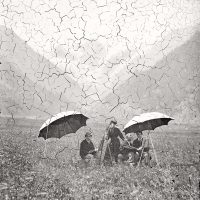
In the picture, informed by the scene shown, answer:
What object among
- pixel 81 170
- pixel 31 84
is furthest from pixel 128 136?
pixel 31 84

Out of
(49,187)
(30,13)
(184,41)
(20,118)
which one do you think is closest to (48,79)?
(20,118)

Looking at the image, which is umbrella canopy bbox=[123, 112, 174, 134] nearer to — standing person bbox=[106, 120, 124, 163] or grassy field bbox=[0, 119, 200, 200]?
standing person bbox=[106, 120, 124, 163]

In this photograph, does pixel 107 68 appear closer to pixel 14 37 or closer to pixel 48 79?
pixel 48 79

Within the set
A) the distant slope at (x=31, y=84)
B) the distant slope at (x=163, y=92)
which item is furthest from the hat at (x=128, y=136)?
the distant slope at (x=31, y=84)

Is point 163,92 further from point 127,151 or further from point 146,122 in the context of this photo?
point 127,151

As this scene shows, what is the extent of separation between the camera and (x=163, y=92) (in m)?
9.63

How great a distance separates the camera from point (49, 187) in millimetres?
6426

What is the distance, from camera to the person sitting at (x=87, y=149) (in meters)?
8.22

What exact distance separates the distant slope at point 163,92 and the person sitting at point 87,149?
91cm

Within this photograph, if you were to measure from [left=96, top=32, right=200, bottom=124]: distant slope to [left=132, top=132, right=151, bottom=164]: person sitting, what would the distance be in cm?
85

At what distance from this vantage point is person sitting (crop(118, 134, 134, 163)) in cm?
840

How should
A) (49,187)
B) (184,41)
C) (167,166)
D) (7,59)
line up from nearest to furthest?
(49,187), (167,166), (7,59), (184,41)

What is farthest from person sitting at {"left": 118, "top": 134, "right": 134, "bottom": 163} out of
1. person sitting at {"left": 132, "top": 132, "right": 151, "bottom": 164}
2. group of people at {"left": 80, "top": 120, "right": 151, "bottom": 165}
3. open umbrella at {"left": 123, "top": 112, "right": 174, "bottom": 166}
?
open umbrella at {"left": 123, "top": 112, "right": 174, "bottom": 166}

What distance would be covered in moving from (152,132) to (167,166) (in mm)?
1258
